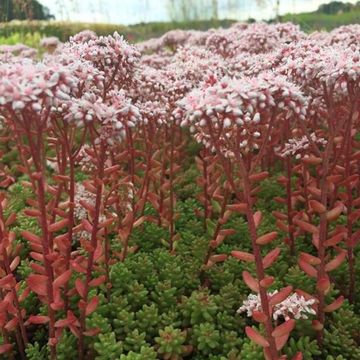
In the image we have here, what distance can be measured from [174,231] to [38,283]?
1.22 meters

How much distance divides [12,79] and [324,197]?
49.6 inches

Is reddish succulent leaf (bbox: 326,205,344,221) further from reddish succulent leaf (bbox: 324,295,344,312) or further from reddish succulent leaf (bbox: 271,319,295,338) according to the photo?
reddish succulent leaf (bbox: 271,319,295,338)

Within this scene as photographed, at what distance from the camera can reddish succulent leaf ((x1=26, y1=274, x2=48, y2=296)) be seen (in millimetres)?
2092

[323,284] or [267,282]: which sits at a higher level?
[267,282]

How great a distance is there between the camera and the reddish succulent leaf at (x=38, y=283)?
2092 millimetres

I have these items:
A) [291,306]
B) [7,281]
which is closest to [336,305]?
[291,306]

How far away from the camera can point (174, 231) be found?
3.24 m

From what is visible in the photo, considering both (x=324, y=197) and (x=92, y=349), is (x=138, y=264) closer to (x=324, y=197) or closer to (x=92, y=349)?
(x=92, y=349)

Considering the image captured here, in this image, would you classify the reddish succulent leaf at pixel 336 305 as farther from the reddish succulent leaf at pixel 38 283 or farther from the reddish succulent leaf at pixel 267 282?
the reddish succulent leaf at pixel 38 283

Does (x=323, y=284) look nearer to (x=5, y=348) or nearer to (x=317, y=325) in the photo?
(x=317, y=325)

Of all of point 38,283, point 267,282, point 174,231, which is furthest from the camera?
point 174,231

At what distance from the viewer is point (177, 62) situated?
339 centimetres

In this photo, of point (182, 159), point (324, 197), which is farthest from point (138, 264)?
point (182, 159)

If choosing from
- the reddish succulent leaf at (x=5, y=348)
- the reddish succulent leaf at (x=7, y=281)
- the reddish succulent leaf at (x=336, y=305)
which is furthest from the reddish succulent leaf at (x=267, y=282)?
the reddish succulent leaf at (x=5, y=348)
